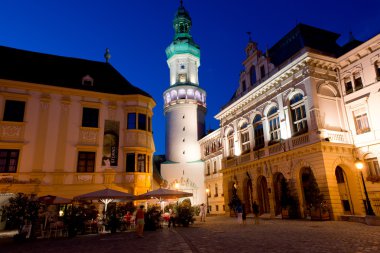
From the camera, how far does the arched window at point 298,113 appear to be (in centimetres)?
2359

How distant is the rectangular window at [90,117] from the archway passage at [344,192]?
21691mm

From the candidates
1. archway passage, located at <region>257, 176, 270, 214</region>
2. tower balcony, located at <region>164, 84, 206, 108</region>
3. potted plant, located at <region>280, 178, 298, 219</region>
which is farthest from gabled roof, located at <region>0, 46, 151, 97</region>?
tower balcony, located at <region>164, 84, 206, 108</region>

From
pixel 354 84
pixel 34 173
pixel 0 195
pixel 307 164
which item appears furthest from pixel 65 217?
pixel 354 84

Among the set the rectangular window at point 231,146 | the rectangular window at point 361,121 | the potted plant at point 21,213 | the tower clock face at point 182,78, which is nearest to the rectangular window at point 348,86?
the rectangular window at point 361,121

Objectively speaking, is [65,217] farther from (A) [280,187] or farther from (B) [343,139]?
(B) [343,139]

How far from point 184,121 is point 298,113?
27464mm

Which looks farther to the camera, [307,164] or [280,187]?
[280,187]

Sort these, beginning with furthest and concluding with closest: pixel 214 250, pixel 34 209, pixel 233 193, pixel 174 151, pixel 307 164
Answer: pixel 174 151 < pixel 233 193 < pixel 307 164 < pixel 34 209 < pixel 214 250

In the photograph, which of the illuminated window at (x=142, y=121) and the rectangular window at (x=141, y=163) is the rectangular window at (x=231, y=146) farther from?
the rectangular window at (x=141, y=163)

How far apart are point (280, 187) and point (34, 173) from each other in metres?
21.2

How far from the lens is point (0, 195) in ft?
74.3

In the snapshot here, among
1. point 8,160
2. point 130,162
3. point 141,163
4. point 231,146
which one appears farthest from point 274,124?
point 8,160

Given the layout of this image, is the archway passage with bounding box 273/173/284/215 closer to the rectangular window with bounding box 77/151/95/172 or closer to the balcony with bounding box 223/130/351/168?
the balcony with bounding box 223/130/351/168

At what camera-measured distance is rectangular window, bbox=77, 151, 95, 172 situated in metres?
24.8
